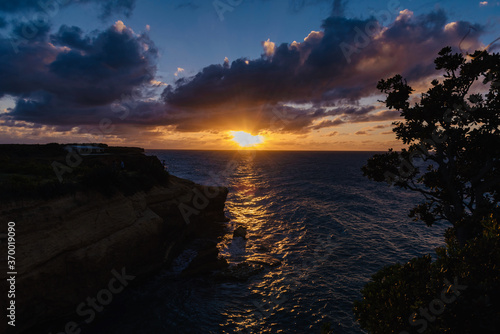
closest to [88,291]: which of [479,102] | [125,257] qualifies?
[125,257]

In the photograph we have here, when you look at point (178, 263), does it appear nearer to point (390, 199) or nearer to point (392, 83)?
point (392, 83)

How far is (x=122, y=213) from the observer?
1973 centimetres

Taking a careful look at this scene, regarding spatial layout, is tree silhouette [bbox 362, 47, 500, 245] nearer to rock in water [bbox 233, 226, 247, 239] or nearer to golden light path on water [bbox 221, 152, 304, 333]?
golden light path on water [bbox 221, 152, 304, 333]

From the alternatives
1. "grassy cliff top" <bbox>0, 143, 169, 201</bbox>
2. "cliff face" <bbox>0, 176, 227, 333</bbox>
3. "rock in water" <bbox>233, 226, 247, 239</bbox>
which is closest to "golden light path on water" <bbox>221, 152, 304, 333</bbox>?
"rock in water" <bbox>233, 226, 247, 239</bbox>

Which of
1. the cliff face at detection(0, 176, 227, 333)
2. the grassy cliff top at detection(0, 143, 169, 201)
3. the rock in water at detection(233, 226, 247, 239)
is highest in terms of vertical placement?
the grassy cliff top at detection(0, 143, 169, 201)

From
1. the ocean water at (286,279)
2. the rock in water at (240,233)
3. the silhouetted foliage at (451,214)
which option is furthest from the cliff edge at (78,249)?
the silhouetted foliage at (451,214)

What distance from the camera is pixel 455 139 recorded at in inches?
417

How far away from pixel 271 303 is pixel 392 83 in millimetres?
17864

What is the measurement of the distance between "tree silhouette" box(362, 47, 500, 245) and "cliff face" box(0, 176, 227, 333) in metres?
19.1

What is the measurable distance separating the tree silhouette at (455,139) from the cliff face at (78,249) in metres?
19.1

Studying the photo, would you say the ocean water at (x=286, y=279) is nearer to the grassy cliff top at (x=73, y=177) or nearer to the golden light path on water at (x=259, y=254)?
the golden light path on water at (x=259, y=254)

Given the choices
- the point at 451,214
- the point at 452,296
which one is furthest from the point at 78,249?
the point at 451,214

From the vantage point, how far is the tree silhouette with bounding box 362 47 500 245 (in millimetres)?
9617

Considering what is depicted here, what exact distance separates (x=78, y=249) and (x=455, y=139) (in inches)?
905
